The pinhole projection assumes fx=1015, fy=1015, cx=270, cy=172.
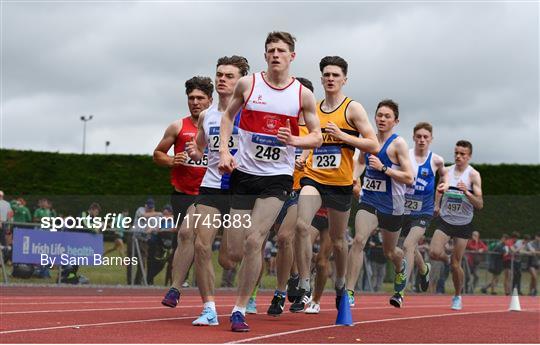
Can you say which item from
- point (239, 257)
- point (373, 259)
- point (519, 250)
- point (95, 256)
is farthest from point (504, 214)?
point (239, 257)

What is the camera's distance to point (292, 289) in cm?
1166

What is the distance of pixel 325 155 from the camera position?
1091cm

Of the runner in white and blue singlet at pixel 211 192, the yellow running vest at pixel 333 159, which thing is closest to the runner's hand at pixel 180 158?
the runner in white and blue singlet at pixel 211 192

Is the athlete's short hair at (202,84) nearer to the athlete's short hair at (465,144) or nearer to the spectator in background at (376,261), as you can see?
the athlete's short hair at (465,144)

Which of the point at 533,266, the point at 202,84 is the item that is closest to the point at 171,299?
the point at 202,84

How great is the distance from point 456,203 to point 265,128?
7.37 metres

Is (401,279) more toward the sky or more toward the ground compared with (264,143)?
more toward the ground

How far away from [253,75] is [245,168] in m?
0.84

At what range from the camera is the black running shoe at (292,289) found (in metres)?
11.4

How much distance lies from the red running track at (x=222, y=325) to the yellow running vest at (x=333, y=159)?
1511 millimetres

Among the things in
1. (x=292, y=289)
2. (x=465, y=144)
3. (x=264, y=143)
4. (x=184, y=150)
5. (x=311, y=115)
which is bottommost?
(x=292, y=289)

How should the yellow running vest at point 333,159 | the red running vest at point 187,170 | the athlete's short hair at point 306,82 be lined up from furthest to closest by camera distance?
the athlete's short hair at point 306,82 → the red running vest at point 187,170 → the yellow running vest at point 333,159

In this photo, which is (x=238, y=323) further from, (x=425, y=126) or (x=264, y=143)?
(x=425, y=126)

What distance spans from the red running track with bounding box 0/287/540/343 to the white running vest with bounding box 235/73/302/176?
57.0 inches
